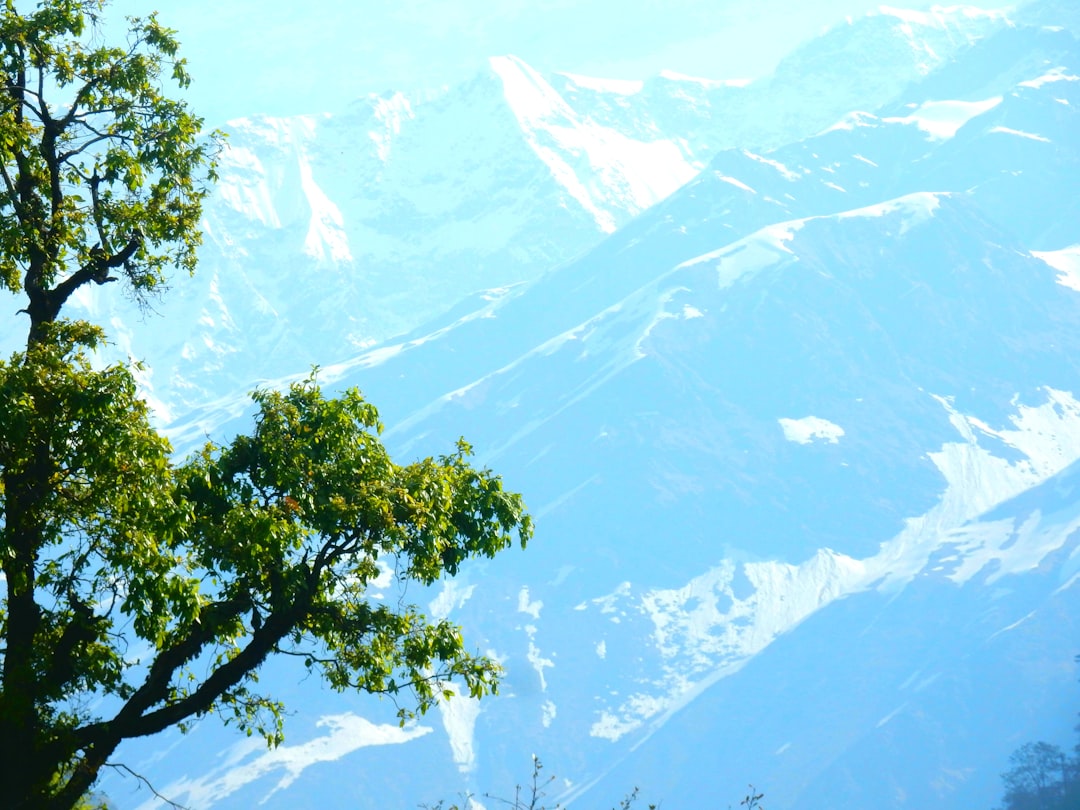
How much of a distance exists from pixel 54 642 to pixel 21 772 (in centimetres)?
220

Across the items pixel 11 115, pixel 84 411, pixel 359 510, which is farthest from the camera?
pixel 11 115

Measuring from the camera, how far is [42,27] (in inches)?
808

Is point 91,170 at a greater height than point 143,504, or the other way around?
point 91,170

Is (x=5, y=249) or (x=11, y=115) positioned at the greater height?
(x=11, y=115)

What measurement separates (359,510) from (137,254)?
630 centimetres

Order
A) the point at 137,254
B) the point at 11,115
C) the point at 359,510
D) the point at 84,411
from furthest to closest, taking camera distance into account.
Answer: the point at 137,254 < the point at 11,115 < the point at 359,510 < the point at 84,411

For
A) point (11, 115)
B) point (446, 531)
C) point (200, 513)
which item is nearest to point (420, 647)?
point (446, 531)

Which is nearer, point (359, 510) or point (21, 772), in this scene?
point (21, 772)

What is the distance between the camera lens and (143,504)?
16.6m

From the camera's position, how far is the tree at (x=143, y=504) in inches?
656

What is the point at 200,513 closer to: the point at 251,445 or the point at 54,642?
the point at 251,445

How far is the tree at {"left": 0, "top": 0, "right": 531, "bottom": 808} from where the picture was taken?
16672mm

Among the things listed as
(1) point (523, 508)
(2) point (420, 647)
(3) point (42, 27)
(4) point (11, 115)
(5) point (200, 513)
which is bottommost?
(2) point (420, 647)

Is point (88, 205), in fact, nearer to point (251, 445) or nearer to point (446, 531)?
point (251, 445)
